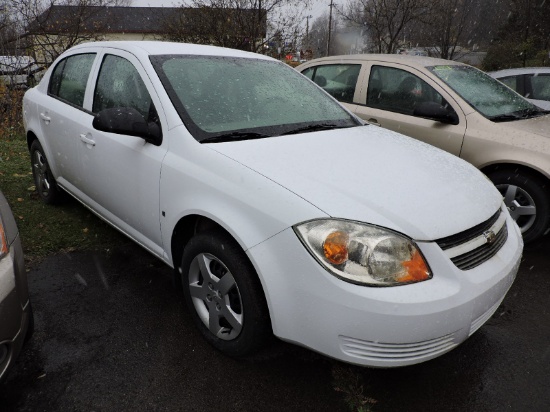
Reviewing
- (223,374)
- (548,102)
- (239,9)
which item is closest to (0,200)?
(223,374)

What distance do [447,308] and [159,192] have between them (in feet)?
5.34

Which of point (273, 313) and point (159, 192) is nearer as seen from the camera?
point (273, 313)

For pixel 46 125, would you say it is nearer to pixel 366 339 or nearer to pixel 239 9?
pixel 366 339

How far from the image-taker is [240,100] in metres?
2.65

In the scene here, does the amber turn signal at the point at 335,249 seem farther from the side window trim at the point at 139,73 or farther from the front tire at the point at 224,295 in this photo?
the side window trim at the point at 139,73

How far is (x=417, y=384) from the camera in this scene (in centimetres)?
213

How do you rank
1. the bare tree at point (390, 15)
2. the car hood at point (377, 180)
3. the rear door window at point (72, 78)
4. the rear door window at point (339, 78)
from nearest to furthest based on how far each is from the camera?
1. the car hood at point (377, 180)
2. the rear door window at point (72, 78)
3. the rear door window at point (339, 78)
4. the bare tree at point (390, 15)

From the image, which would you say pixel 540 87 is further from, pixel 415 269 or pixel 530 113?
pixel 415 269

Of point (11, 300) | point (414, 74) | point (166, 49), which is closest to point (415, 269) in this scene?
point (11, 300)

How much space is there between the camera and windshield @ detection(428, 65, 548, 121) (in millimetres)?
3961

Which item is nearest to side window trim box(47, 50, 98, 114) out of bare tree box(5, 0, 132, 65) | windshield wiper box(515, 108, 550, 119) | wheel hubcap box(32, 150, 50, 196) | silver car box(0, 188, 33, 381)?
wheel hubcap box(32, 150, 50, 196)

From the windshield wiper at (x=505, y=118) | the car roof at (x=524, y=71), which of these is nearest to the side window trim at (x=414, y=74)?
the windshield wiper at (x=505, y=118)

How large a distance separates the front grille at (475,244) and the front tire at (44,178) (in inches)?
145

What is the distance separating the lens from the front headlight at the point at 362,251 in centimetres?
171
